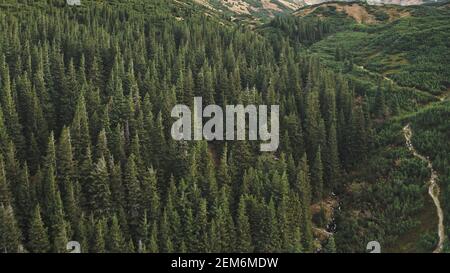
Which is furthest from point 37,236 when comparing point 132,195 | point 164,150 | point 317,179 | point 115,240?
point 317,179

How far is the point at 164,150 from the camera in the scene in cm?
8956

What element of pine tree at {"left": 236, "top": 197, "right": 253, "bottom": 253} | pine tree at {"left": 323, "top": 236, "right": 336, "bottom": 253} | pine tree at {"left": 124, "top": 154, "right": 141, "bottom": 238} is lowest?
pine tree at {"left": 323, "top": 236, "right": 336, "bottom": 253}

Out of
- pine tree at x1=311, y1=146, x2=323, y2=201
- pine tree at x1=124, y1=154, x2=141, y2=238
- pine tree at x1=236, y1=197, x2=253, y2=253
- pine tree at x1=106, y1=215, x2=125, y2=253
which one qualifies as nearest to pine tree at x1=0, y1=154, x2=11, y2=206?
pine tree at x1=106, y1=215, x2=125, y2=253

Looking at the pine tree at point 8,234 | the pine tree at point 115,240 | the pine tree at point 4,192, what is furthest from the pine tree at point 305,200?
the pine tree at point 4,192

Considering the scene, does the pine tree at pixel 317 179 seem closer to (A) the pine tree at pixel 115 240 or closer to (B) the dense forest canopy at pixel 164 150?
(B) the dense forest canopy at pixel 164 150

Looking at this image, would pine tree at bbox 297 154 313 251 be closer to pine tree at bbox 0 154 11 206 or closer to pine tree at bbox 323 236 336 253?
pine tree at bbox 323 236 336 253

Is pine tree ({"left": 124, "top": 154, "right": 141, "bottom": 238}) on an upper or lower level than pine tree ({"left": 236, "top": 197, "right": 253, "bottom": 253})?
upper

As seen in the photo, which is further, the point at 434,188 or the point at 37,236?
the point at 434,188

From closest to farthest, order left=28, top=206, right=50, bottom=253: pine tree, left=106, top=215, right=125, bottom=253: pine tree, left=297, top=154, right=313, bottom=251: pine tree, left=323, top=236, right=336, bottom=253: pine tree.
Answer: left=28, top=206, right=50, bottom=253: pine tree → left=106, top=215, right=125, bottom=253: pine tree → left=323, top=236, right=336, bottom=253: pine tree → left=297, top=154, right=313, bottom=251: pine tree

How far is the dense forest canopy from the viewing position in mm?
72750

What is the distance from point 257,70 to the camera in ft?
402

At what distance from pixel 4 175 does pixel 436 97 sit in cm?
9488

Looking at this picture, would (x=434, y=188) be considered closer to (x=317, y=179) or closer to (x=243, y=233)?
(x=317, y=179)

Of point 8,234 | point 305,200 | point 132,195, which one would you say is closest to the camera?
point 8,234
